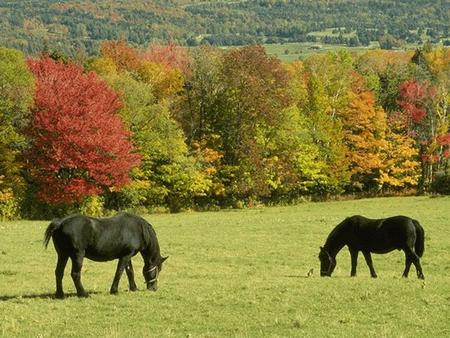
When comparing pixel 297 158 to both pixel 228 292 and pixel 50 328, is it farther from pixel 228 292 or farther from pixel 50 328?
pixel 50 328

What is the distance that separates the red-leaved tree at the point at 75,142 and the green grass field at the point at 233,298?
14296 mm

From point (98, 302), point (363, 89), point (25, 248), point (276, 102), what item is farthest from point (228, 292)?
point (363, 89)

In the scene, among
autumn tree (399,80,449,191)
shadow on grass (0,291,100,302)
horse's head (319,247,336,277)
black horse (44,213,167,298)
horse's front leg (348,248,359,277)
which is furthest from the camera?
autumn tree (399,80,449,191)

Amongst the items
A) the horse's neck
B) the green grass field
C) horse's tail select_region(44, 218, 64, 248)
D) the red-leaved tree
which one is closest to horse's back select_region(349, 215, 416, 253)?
the horse's neck

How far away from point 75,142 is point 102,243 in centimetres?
2858

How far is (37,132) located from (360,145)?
2889 centimetres

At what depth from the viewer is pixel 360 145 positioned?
61.9 meters

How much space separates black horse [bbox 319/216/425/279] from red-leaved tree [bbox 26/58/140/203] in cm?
2614

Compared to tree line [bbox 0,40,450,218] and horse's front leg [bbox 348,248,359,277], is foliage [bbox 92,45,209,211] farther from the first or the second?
horse's front leg [bbox 348,248,359,277]

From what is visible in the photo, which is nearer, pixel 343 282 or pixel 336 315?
pixel 336 315

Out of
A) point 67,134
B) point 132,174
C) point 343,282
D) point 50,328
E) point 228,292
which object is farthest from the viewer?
point 132,174

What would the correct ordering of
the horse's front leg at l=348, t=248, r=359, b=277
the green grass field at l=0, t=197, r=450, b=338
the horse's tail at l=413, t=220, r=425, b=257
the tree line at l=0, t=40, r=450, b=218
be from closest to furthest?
the green grass field at l=0, t=197, r=450, b=338 → the horse's tail at l=413, t=220, r=425, b=257 → the horse's front leg at l=348, t=248, r=359, b=277 → the tree line at l=0, t=40, r=450, b=218

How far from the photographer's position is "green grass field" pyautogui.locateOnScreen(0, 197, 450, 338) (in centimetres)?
1366

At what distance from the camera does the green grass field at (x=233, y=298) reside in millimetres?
13656
